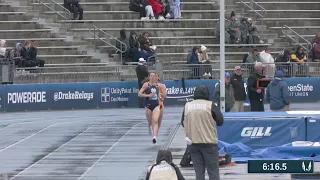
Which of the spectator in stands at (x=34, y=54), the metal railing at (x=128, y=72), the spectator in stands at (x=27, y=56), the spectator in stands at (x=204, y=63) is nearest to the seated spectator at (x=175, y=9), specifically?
the metal railing at (x=128, y=72)

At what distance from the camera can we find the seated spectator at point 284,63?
3288 centimetres

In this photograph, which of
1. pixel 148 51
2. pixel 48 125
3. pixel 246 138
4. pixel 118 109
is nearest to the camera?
pixel 246 138

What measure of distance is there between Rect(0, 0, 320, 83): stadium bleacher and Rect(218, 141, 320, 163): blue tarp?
16045 mm

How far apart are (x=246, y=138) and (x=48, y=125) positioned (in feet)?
28.3

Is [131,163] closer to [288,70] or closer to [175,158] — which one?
[175,158]

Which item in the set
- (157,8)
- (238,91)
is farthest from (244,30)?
(238,91)

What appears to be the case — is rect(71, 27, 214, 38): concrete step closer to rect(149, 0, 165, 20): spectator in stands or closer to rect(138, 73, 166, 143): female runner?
rect(149, 0, 165, 20): spectator in stands

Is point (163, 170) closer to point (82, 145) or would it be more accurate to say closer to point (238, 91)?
point (82, 145)

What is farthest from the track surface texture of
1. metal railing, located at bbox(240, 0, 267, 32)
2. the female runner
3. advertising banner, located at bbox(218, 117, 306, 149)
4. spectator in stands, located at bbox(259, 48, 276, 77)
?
metal railing, located at bbox(240, 0, 267, 32)

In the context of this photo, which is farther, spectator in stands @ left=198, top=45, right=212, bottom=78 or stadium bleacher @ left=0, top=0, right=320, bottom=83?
stadium bleacher @ left=0, top=0, right=320, bottom=83

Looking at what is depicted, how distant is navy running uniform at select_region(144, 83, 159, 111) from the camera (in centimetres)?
2159

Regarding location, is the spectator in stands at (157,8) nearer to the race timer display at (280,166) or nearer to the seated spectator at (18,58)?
the seated spectator at (18,58)

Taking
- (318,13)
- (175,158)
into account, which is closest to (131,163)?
(175,158)

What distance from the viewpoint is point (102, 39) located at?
116ft
